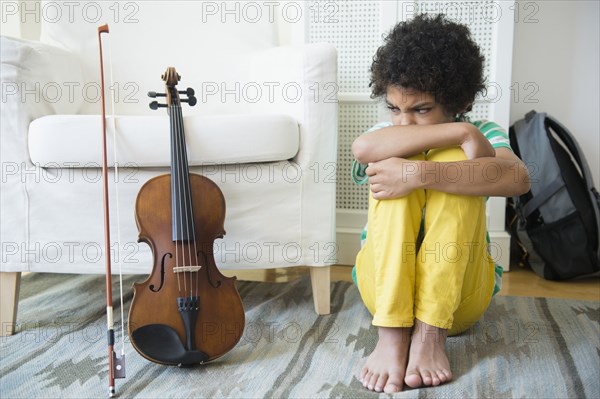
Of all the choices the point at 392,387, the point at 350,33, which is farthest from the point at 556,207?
the point at 392,387

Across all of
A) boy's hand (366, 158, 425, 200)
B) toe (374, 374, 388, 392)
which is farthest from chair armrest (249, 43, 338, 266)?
toe (374, 374, 388, 392)

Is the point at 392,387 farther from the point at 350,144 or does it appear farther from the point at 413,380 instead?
the point at 350,144

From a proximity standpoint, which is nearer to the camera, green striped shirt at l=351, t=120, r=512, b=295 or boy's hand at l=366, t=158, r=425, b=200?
boy's hand at l=366, t=158, r=425, b=200

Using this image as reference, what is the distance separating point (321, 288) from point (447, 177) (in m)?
0.54

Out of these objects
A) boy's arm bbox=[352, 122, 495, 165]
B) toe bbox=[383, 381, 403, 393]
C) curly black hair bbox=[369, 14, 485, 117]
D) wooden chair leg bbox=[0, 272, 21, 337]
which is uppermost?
curly black hair bbox=[369, 14, 485, 117]

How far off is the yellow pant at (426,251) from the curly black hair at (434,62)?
0.14 meters

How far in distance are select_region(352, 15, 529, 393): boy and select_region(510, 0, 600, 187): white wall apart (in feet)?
3.28

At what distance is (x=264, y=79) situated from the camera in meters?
1.72

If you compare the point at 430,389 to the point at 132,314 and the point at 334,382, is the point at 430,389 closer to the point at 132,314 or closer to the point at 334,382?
the point at 334,382

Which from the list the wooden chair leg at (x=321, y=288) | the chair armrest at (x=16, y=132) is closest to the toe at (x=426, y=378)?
A: the wooden chair leg at (x=321, y=288)

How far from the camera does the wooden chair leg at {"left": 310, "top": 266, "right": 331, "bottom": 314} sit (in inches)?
60.1

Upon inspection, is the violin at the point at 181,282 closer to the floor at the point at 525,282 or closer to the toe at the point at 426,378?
the toe at the point at 426,378

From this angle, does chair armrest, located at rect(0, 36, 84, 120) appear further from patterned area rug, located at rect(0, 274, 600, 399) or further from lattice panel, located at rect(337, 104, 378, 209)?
lattice panel, located at rect(337, 104, 378, 209)

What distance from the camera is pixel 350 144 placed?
2041mm
